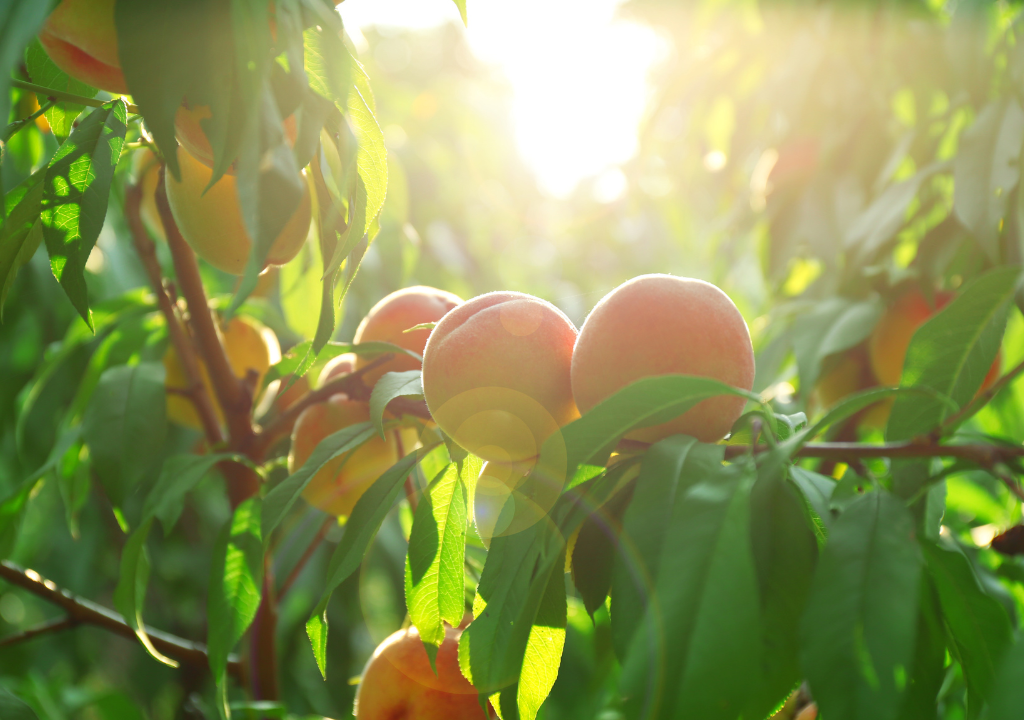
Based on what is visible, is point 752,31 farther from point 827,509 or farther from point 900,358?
point 827,509

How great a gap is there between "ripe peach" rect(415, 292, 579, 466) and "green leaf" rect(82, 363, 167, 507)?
0.36 metres

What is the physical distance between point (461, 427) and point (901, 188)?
785mm

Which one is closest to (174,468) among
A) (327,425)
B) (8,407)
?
(327,425)

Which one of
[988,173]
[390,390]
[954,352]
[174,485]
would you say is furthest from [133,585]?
[988,173]

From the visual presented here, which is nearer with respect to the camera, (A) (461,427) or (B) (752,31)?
(A) (461,427)

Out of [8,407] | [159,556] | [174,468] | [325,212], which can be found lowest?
[159,556]

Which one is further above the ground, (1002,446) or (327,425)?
(1002,446)

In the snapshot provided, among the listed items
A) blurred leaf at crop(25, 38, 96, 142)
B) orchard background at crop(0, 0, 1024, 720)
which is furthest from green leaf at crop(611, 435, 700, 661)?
blurred leaf at crop(25, 38, 96, 142)

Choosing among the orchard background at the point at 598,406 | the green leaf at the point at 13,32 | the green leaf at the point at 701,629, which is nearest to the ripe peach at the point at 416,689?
the orchard background at the point at 598,406

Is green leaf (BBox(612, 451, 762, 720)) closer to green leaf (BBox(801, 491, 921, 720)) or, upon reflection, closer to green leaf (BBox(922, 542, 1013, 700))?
green leaf (BBox(801, 491, 921, 720))

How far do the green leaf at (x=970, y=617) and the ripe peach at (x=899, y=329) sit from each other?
66 centimetres

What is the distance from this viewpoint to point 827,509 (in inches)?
16.7

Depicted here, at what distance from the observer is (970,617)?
37cm

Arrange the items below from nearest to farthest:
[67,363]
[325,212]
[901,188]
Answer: [325,212]
[901,188]
[67,363]
